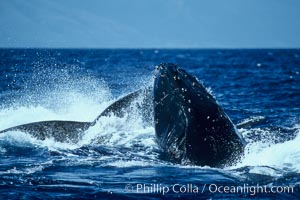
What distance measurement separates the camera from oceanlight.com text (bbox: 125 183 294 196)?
8125 millimetres

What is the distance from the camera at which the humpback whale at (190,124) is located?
9.55 meters

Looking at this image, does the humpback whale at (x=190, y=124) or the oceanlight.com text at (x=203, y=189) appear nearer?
the oceanlight.com text at (x=203, y=189)

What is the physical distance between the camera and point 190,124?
32.1ft

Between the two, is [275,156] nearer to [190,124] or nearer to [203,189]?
[190,124]

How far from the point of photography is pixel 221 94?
24.6 m

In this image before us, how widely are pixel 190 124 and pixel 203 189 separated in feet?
5.66

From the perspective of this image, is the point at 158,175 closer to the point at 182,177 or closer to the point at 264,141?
the point at 182,177

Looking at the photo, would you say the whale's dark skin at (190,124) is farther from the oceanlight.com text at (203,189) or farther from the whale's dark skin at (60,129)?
the whale's dark skin at (60,129)

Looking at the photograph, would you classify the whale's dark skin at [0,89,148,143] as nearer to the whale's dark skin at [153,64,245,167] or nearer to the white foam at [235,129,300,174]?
the whale's dark skin at [153,64,245,167]

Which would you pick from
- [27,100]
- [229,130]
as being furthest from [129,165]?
[27,100]

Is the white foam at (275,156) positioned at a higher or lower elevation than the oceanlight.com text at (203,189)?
higher

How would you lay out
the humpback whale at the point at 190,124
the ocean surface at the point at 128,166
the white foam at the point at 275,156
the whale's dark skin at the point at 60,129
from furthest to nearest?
the whale's dark skin at the point at 60,129
the white foam at the point at 275,156
the humpback whale at the point at 190,124
the ocean surface at the point at 128,166

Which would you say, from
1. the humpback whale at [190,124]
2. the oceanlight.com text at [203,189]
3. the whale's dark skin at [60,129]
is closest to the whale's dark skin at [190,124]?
the humpback whale at [190,124]

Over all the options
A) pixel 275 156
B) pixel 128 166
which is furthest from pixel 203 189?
pixel 275 156
